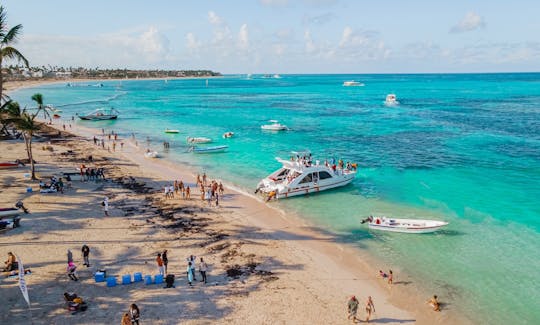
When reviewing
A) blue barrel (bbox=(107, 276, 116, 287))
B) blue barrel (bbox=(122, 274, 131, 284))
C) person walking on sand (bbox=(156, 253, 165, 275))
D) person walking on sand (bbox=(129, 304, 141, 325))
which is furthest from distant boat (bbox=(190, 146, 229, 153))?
person walking on sand (bbox=(129, 304, 141, 325))

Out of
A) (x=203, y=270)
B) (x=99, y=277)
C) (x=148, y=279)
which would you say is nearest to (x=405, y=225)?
(x=203, y=270)

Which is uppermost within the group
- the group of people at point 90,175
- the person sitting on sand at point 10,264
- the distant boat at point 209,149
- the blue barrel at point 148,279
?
the distant boat at point 209,149

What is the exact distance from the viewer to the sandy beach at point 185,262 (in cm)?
1563

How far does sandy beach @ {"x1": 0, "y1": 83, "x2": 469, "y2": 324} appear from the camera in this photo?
51.3 ft

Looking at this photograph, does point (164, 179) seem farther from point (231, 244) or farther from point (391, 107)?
point (391, 107)

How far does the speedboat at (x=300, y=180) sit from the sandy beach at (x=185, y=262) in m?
2.13

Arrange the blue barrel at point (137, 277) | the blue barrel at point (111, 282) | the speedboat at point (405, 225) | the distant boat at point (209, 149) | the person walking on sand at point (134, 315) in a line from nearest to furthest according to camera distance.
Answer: the person walking on sand at point (134, 315) < the blue barrel at point (111, 282) < the blue barrel at point (137, 277) < the speedboat at point (405, 225) < the distant boat at point (209, 149)

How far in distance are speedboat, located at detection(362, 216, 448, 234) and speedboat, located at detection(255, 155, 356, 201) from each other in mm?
7366

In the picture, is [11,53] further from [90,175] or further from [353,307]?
[353,307]

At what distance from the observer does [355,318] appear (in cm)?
1530

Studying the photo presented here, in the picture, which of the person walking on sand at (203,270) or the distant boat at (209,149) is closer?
the person walking on sand at (203,270)

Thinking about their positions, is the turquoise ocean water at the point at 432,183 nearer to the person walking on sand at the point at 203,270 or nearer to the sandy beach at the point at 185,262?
the sandy beach at the point at 185,262

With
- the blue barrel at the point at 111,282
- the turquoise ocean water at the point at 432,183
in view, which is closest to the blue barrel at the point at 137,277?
the blue barrel at the point at 111,282

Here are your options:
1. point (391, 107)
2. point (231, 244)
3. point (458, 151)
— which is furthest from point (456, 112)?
point (231, 244)
